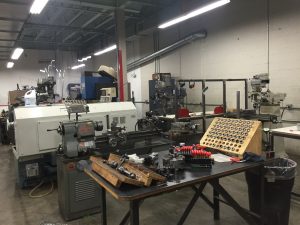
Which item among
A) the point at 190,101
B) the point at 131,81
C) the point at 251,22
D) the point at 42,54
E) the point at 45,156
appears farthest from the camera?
the point at 42,54

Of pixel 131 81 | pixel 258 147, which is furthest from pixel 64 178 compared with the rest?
pixel 131 81

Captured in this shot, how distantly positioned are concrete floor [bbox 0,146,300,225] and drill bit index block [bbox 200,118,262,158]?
2.61ft

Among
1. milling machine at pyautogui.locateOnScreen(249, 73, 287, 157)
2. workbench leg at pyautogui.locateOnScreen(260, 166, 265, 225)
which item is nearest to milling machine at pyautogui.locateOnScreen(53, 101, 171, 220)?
workbench leg at pyautogui.locateOnScreen(260, 166, 265, 225)

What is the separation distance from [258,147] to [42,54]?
10679 millimetres

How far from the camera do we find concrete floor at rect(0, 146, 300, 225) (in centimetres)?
242

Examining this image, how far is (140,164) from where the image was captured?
1.63 meters

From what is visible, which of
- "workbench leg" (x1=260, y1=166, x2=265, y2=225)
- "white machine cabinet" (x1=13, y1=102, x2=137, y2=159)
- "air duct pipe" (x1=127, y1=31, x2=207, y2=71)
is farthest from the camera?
"air duct pipe" (x1=127, y1=31, x2=207, y2=71)

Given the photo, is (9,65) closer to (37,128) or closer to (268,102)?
(37,128)

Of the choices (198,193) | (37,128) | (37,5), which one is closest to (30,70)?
(37,5)

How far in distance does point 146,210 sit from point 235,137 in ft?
4.09

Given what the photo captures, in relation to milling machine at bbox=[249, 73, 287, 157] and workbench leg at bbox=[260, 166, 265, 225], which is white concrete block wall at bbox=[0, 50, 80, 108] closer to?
milling machine at bbox=[249, 73, 287, 157]

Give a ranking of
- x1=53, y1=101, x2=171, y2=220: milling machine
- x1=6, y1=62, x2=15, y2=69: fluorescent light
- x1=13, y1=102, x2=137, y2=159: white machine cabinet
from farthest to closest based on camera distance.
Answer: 1. x1=6, y1=62, x2=15, y2=69: fluorescent light
2. x1=13, y1=102, x2=137, y2=159: white machine cabinet
3. x1=53, y1=101, x2=171, y2=220: milling machine

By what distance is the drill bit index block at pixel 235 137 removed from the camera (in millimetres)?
1901

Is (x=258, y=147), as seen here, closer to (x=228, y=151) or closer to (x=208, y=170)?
(x=228, y=151)
